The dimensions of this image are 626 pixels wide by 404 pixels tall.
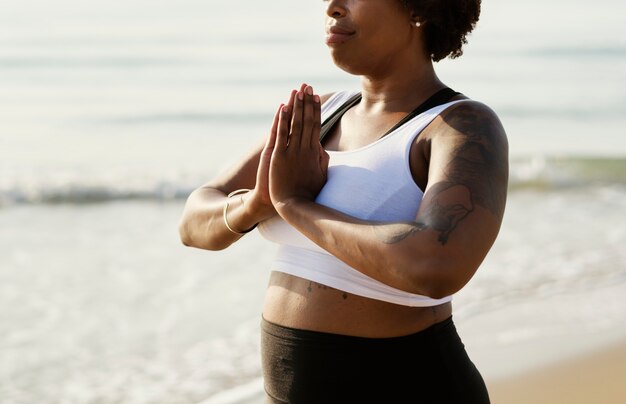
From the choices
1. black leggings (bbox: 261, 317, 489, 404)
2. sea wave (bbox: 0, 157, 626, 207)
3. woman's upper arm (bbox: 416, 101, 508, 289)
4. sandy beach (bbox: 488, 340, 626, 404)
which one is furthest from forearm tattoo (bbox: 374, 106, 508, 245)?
sea wave (bbox: 0, 157, 626, 207)

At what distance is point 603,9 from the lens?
23859 millimetres

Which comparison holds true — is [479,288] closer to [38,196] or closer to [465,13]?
[465,13]

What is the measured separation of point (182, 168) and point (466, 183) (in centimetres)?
941

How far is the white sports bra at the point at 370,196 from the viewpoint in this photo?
200 centimetres

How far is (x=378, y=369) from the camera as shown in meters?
2.05

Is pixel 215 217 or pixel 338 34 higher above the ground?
pixel 338 34

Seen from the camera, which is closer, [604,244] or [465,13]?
[465,13]

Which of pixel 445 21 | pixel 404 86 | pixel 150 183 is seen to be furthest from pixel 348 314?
pixel 150 183

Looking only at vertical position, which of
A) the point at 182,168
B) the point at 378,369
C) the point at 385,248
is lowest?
the point at 182,168

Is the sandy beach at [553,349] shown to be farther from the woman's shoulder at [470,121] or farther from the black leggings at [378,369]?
the woman's shoulder at [470,121]

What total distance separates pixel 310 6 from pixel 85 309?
63.1 feet

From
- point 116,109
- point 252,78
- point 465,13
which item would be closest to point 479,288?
point 465,13

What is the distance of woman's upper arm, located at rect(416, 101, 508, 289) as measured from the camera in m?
1.84

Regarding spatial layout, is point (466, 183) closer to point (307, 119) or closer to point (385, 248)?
point (385, 248)
